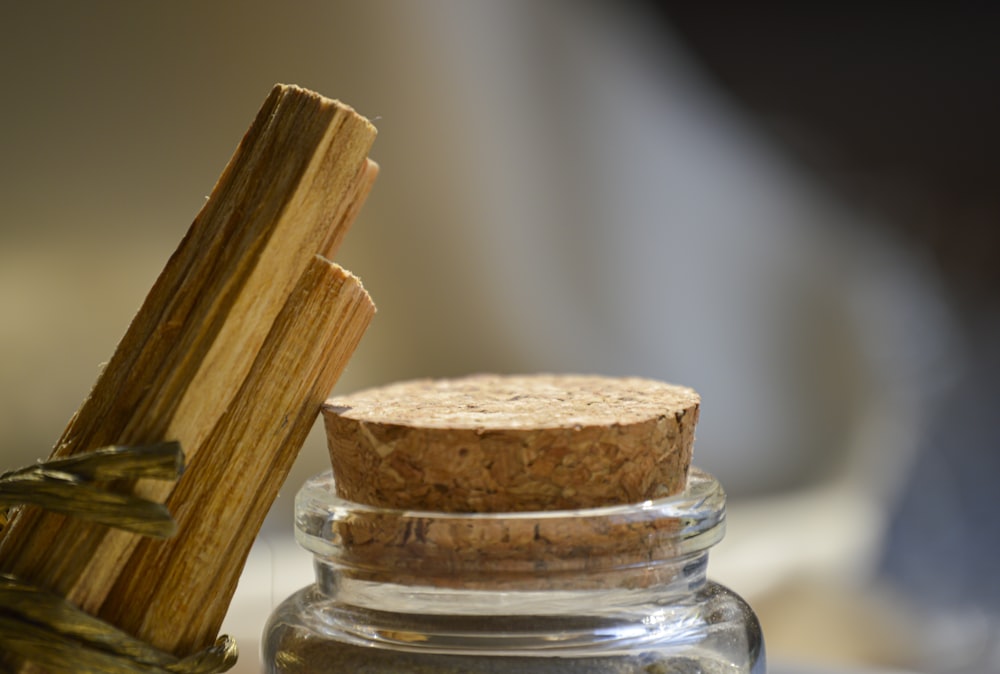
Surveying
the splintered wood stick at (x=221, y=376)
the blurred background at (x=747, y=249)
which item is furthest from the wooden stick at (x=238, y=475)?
the blurred background at (x=747, y=249)

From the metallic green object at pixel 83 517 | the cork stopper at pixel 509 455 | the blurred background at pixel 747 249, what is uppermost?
the blurred background at pixel 747 249

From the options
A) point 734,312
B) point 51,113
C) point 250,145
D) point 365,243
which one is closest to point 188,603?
point 250,145

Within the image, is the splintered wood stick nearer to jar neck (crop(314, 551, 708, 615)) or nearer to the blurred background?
jar neck (crop(314, 551, 708, 615))

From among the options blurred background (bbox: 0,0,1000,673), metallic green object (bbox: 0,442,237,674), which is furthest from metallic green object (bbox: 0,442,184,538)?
blurred background (bbox: 0,0,1000,673)

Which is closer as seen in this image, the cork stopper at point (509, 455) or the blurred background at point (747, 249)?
the cork stopper at point (509, 455)

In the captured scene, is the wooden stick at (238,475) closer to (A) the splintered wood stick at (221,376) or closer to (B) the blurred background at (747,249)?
(A) the splintered wood stick at (221,376)

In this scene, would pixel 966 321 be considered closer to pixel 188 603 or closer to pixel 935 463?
pixel 935 463
